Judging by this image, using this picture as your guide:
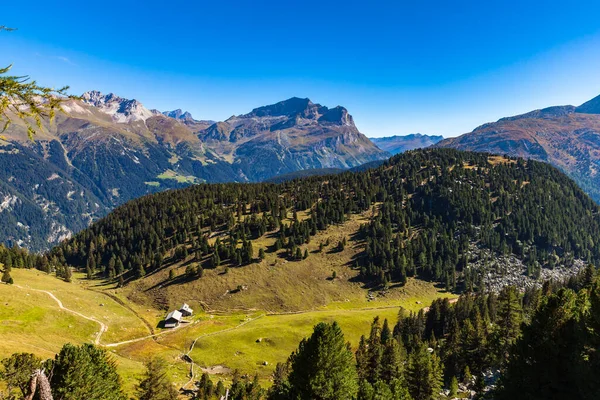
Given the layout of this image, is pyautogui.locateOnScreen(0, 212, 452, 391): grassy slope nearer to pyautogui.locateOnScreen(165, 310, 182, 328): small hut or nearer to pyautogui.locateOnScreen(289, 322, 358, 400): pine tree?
pyautogui.locateOnScreen(165, 310, 182, 328): small hut

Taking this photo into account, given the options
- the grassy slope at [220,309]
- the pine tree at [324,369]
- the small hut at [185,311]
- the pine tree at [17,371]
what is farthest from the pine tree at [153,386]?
the small hut at [185,311]

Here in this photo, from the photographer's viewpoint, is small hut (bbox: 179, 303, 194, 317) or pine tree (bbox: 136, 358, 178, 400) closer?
pine tree (bbox: 136, 358, 178, 400)

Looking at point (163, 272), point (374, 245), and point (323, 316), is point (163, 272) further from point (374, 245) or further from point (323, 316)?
point (374, 245)

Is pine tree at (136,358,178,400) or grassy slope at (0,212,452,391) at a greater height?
pine tree at (136,358,178,400)

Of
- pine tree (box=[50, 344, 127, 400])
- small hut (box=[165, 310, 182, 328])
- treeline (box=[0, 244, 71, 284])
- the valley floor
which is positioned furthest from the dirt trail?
pine tree (box=[50, 344, 127, 400])

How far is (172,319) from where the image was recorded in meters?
111

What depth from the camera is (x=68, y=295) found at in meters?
114

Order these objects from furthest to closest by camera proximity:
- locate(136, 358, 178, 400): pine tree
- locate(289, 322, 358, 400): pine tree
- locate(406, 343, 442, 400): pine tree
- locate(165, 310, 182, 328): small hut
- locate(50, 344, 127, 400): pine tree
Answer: locate(165, 310, 182, 328): small hut
locate(406, 343, 442, 400): pine tree
locate(136, 358, 178, 400): pine tree
locate(289, 322, 358, 400): pine tree
locate(50, 344, 127, 400): pine tree

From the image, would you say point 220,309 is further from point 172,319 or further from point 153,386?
point 153,386

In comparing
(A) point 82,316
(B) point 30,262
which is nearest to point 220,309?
(A) point 82,316

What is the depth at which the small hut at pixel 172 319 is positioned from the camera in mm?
109375

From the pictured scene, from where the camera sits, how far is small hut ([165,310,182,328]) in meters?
109

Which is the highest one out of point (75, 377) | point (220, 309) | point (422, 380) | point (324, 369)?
point (75, 377)

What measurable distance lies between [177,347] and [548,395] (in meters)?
91.4
